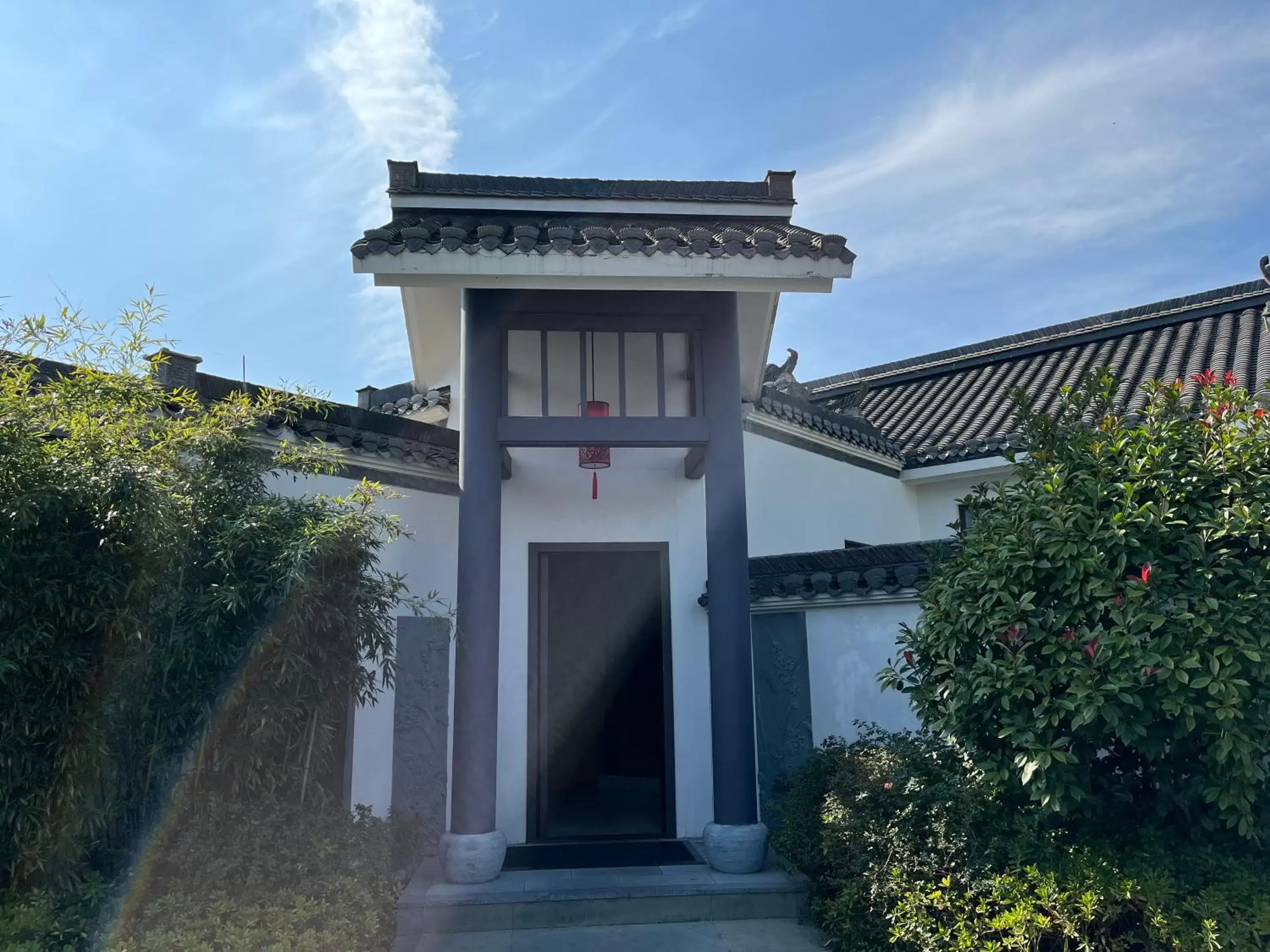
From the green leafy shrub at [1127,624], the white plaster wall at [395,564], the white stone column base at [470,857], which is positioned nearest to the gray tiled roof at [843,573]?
the green leafy shrub at [1127,624]

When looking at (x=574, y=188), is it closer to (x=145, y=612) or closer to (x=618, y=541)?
(x=618, y=541)

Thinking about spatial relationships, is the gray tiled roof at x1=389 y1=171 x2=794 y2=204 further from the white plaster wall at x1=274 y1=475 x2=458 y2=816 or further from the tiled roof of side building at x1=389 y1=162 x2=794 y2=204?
the white plaster wall at x1=274 y1=475 x2=458 y2=816

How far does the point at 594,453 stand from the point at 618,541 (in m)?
0.73

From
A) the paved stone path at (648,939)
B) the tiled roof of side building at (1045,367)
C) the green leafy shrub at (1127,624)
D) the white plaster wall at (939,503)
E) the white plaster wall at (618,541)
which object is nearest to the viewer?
the green leafy shrub at (1127,624)

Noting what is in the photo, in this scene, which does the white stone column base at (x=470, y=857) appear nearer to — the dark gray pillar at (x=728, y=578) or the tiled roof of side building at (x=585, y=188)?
the dark gray pillar at (x=728, y=578)

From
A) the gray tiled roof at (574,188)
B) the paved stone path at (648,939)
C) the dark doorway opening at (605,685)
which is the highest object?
the gray tiled roof at (574,188)

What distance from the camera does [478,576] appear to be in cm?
510

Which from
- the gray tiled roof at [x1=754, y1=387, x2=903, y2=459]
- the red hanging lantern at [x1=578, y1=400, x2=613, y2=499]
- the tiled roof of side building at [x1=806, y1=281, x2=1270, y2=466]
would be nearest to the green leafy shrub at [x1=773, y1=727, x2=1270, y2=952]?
the red hanging lantern at [x1=578, y1=400, x2=613, y2=499]

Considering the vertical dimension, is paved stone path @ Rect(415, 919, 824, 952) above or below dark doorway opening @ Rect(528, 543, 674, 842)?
below

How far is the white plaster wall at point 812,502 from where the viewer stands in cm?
745

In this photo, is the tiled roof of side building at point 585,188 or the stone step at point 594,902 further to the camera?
the tiled roof of side building at point 585,188

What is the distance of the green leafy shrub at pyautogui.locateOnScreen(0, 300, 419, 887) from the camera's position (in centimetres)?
330

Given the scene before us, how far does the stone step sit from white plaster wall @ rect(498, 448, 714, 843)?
3.09ft

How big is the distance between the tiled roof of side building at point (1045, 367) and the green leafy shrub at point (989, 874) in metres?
4.54
